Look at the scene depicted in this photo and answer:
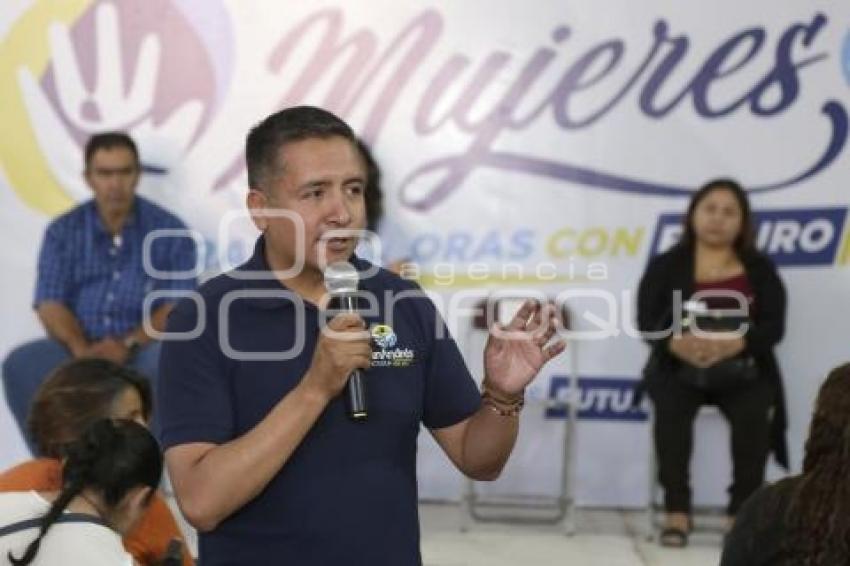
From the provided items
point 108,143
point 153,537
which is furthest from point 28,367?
point 153,537

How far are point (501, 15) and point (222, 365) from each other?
3897mm

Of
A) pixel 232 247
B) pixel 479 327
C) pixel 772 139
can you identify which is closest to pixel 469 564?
pixel 479 327

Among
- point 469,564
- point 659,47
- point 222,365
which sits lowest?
point 469,564

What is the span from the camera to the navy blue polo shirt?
1.72 meters

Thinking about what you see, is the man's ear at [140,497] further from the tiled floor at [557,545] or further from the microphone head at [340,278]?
the tiled floor at [557,545]

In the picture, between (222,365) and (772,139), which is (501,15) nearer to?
(772,139)

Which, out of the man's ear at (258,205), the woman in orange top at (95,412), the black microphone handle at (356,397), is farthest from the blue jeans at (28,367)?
the black microphone handle at (356,397)

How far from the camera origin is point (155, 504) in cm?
276

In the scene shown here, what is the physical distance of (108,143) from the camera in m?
5.19

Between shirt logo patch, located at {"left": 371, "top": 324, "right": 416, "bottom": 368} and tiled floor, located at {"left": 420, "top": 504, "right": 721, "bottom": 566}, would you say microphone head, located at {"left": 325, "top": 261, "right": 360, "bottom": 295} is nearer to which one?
shirt logo patch, located at {"left": 371, "top": 324, "right": 416, "bottom": 368}

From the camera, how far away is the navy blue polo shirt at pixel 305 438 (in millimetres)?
1718

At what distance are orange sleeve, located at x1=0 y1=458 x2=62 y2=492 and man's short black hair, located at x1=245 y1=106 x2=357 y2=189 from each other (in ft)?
2.90

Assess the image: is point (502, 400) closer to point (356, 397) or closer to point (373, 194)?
point (356, 397)

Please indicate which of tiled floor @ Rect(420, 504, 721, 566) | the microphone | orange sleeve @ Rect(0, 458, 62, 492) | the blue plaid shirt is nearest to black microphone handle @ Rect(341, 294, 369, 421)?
the microphone
